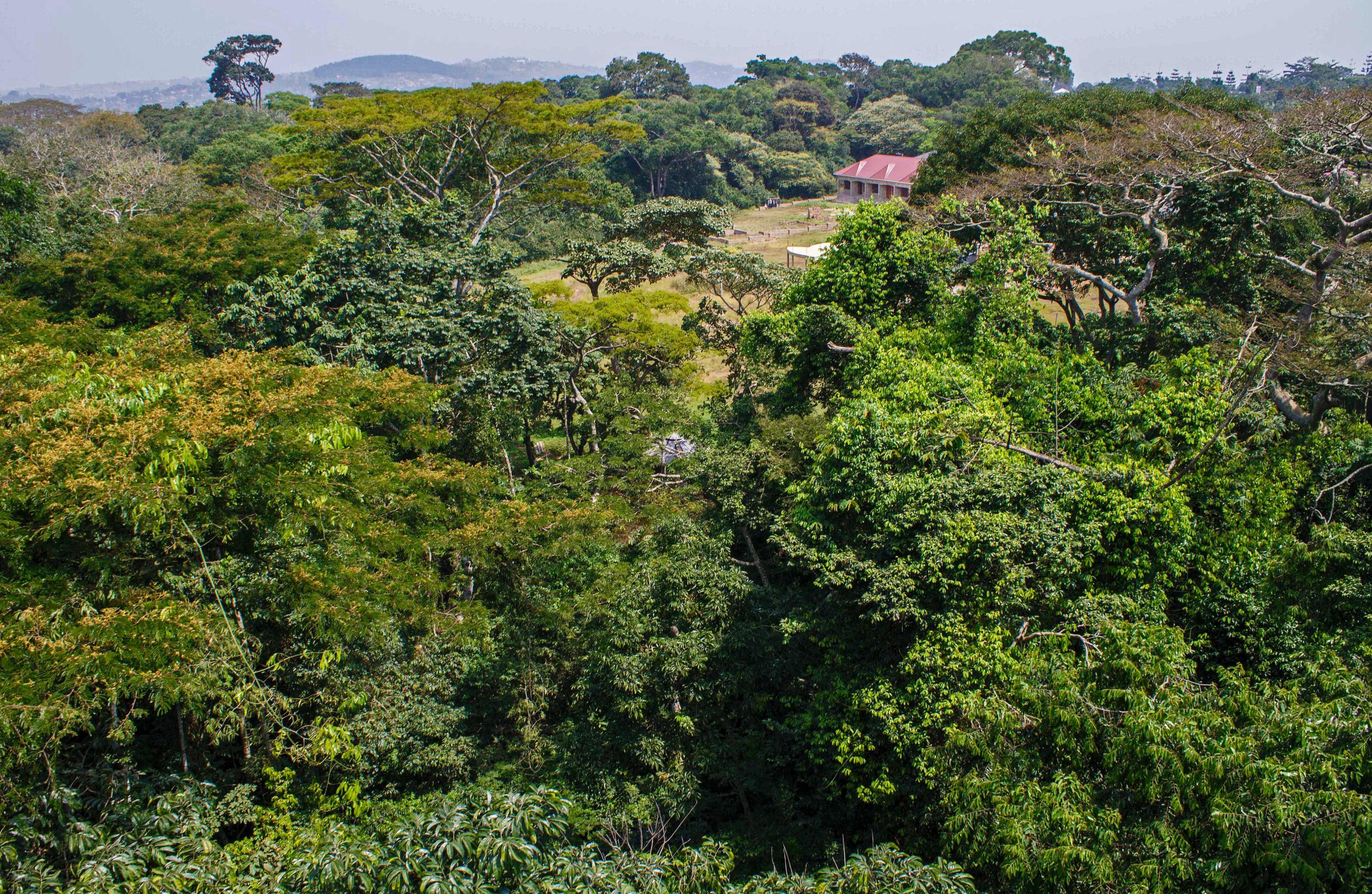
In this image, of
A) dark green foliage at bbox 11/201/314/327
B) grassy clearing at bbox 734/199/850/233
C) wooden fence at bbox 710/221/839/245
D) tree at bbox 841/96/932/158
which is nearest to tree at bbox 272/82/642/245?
dark green foliage at bbox 11/201/314/327

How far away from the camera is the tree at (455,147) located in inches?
889

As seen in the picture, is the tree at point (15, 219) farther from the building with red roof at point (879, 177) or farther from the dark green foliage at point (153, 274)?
the building with red roof at point (879, 177)

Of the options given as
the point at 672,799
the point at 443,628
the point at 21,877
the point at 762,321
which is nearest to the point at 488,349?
the point at 762,321

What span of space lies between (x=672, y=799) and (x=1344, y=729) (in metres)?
6.11

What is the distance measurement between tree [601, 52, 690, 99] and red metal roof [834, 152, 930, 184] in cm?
3376

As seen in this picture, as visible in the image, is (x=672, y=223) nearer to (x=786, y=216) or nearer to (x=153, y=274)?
(x=153, y=274)

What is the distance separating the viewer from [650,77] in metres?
79.0

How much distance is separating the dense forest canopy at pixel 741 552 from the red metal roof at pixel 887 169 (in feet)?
91.1

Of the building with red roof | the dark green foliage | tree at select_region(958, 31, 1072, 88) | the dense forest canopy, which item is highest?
tree at select_region(958, 31, 1072, 88)

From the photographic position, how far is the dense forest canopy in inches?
235

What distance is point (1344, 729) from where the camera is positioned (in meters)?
5.47

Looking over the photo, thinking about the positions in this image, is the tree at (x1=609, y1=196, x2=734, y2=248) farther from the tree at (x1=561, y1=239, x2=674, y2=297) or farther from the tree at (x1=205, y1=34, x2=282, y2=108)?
Answer: the tree at (x1=205, y1=34, x2=282, y2=108)

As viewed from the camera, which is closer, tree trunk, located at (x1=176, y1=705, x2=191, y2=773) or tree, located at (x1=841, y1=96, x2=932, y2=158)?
tree trunk, located at (x1=176, y1=705, x2=191, y2=773)

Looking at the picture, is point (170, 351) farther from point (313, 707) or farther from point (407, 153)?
point (407, 153)
